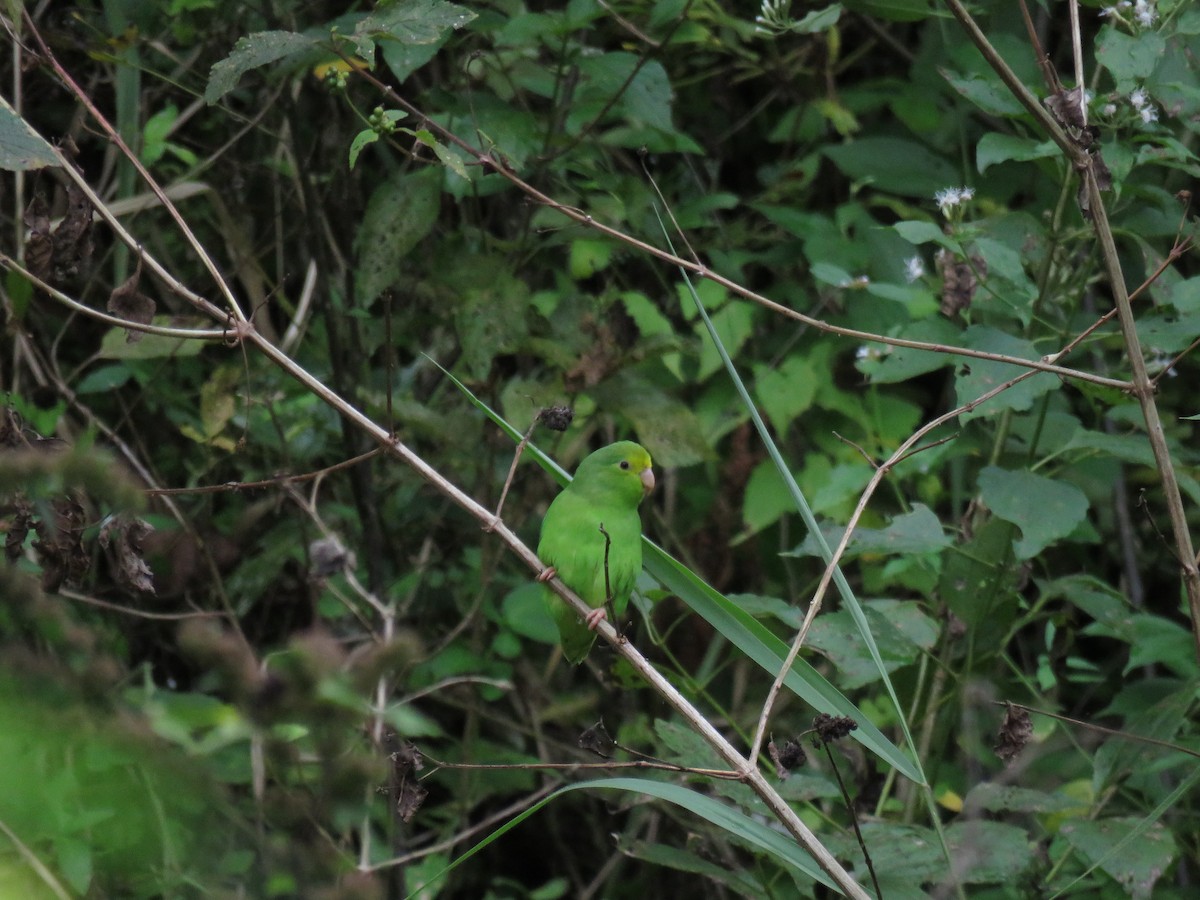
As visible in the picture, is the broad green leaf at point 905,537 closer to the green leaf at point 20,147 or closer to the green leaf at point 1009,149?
the green leaf at point 1009,149

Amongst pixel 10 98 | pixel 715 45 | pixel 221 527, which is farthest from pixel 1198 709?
pixel 10 98

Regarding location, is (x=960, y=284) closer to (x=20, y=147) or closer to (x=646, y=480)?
(x=646, y=480)

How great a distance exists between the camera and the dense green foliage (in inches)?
94.7

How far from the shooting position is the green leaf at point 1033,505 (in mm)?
2590

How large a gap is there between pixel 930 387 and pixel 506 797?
7.39 feet

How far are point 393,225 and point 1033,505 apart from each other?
1.69 meters

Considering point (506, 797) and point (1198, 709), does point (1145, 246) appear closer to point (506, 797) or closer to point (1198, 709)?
point (1198, 709)

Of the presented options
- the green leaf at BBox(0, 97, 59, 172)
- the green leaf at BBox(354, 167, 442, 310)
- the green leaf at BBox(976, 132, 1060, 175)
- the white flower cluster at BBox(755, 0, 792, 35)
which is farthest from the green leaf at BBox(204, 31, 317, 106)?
the green leaf at BBox(976, 132, 1060, 175)

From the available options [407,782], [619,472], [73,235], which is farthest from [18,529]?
[619,472]

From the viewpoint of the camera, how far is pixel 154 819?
1006 millimetres

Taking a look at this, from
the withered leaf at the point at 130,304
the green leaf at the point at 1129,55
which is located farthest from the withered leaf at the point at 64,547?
the green leaf at the point at 1129,55

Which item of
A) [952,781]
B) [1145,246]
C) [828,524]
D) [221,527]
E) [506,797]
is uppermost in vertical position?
[1145,246]

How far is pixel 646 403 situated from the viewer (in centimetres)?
345

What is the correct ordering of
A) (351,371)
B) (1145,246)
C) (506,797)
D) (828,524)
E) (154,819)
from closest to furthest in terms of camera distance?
(154,819) < (1145,246) < (828,524) < (351,371) < (506,797)
